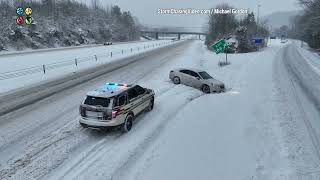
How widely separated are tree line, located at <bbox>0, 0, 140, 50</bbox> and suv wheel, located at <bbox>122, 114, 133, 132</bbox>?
59.4m

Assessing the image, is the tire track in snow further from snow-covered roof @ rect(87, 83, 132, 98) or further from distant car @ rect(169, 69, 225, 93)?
snow-covered roof @ rect(87, 83, 132, 98)

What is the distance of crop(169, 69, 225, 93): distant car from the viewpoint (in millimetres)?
22328

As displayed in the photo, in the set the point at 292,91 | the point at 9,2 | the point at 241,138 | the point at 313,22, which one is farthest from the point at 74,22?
the point at 241,138

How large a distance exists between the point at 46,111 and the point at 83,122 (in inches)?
169

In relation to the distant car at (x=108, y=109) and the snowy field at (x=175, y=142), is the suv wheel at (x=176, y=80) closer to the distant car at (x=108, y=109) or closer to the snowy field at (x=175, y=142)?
the snowy field at (x=175, y=142)

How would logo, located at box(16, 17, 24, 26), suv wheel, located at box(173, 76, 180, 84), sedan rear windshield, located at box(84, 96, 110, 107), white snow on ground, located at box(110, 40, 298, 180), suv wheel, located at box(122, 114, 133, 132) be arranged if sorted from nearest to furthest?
white snow on ground, located at box(110, 40, 298, 180) < sedan rear windshield, located at box(84, 96, 110, 107) < suv wheel, located at box(122, 114, 133, 132) < logo, located at box(16, 17, 24, 26) < suv wheel, located at box(173, 76, 180, 84)

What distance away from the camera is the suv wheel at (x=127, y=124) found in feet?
43.6

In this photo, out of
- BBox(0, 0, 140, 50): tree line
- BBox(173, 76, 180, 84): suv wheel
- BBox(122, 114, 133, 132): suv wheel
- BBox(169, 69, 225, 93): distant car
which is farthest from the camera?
BBox(0, 0, 140, 50): tree line

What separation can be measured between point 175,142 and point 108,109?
8.98 feet

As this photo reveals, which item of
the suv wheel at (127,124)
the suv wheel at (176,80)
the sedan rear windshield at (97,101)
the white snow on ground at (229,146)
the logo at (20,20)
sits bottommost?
the white snow on ground at (229,146)

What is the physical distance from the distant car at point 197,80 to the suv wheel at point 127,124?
9.64 m

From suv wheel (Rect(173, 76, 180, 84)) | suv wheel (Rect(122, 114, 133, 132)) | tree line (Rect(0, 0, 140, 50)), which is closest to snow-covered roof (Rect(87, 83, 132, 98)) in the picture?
suv wheel (Rect(122, 114, 133, 132))

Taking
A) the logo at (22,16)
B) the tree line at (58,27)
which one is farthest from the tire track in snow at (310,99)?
the tree line at (58,27)

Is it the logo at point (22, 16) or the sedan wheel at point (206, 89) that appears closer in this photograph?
the logo at point (22, 16)
